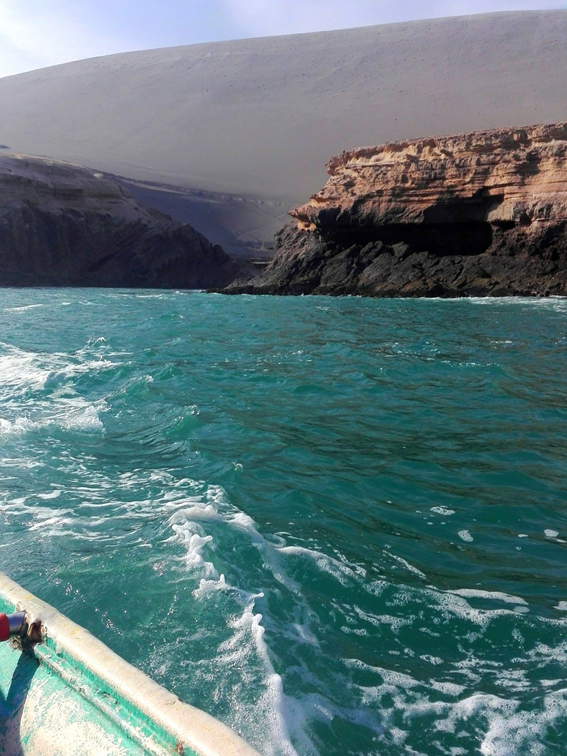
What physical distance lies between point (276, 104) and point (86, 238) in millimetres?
53132

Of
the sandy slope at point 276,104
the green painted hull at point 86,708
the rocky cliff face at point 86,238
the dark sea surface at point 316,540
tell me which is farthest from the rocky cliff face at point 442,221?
the sandy slope at point 276,104

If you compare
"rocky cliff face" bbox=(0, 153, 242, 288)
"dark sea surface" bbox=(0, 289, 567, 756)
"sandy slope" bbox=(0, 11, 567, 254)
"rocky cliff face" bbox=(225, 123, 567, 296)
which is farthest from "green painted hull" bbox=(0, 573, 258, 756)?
"sandy slope" bbox=(0, 11, 567, 254)

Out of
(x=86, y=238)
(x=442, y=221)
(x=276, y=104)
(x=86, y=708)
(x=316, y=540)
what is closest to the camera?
(x=86, y=708)

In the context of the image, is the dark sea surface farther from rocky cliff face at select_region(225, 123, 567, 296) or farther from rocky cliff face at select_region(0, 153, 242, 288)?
rocky cliff face at select_region(0, 153, 242, 288)

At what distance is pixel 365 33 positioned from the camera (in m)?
100

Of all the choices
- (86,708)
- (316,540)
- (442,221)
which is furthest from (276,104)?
(86,708)

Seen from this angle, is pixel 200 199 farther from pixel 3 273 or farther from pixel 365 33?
pixel 365 33

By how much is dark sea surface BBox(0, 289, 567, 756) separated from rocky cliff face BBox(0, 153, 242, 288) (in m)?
31.3

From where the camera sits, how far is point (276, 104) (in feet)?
282

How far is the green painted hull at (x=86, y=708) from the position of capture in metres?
1.78

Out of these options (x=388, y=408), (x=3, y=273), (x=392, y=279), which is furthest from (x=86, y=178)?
(x=388, y=408)

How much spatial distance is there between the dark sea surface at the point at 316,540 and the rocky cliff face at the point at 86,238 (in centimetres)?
3132

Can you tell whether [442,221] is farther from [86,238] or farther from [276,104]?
[276,104]

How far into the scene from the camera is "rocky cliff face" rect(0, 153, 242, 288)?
127 ft
